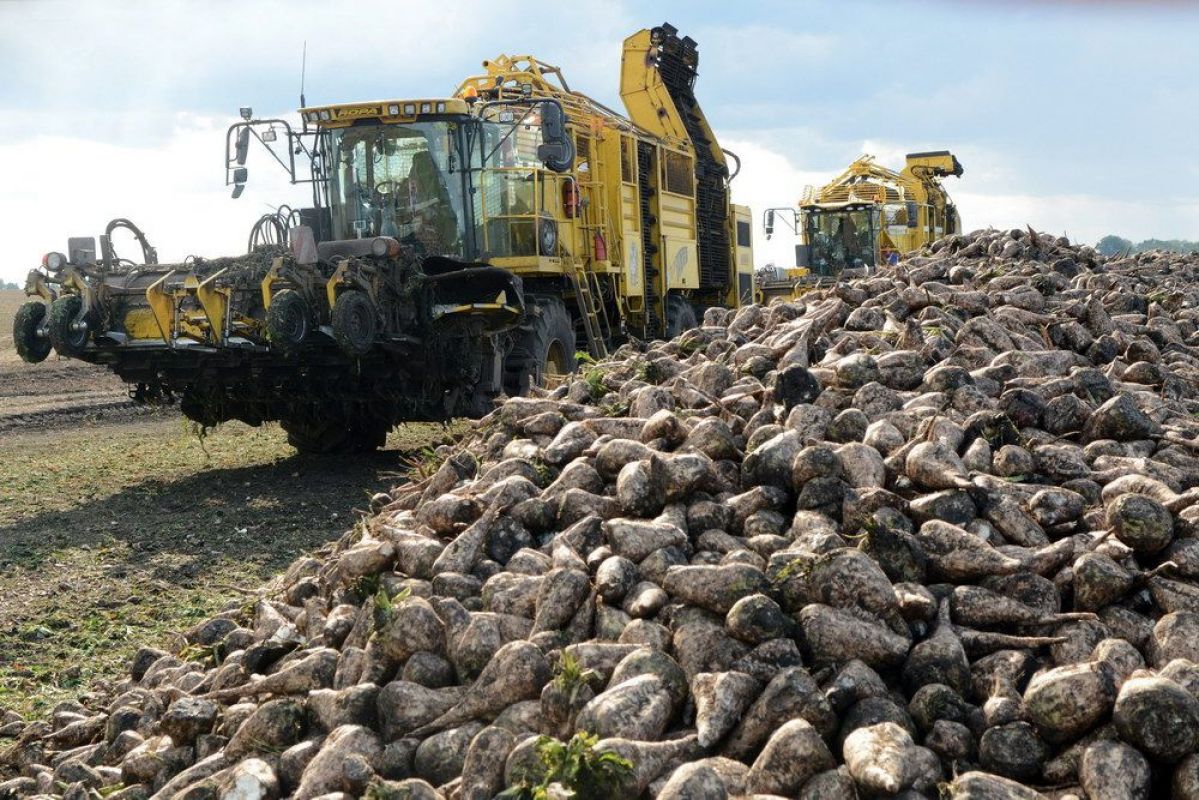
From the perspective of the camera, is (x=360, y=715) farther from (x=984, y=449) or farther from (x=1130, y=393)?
(x=1130, y=393)

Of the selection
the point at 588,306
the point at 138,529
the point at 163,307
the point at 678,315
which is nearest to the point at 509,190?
the point at 588,306

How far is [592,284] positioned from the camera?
11.8m

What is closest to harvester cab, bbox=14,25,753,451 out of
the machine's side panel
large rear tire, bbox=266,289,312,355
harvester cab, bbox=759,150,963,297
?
large rear tire, bbox=266,289,312,355

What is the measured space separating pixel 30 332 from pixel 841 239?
45.3ft

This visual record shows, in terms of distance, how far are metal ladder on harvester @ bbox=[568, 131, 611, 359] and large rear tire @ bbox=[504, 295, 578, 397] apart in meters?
0.38

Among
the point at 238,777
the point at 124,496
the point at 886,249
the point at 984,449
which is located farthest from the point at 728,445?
the point at 886,249

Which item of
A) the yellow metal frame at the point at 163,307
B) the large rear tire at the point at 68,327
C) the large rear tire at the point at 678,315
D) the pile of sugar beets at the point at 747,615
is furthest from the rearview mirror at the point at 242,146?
the pile of sugar beets at the point at 747,615

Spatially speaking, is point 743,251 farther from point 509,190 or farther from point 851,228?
point 509,190

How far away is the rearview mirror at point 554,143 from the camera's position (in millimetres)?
9422

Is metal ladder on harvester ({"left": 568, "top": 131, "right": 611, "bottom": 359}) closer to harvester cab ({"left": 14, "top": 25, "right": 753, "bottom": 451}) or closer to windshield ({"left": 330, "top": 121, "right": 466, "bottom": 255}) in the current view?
harvester cab ({"left": 14, "top": 25, "right": 753, "bottom": 451})

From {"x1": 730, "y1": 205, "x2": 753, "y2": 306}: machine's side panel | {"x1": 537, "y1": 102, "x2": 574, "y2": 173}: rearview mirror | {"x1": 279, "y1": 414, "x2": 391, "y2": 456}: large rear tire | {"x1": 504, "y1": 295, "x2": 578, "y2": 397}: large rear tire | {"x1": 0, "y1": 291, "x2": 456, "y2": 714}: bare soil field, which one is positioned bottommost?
{"x1": 0, "y1": 291, "x2": 456, "y2": 714}: bare soil field

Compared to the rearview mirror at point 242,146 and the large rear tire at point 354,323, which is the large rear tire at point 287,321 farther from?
the rearview mirror at point 242,146

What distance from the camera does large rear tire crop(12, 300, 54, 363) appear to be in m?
9.72

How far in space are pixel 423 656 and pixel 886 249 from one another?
17975 mm
